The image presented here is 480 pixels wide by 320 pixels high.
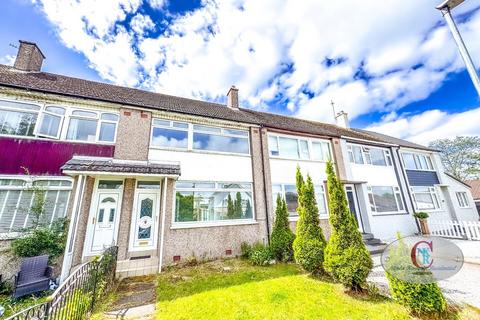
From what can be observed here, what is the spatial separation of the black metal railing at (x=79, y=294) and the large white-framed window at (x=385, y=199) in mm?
14278

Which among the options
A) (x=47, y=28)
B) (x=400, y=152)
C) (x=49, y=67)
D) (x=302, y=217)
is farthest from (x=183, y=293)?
(x=400, y=152)

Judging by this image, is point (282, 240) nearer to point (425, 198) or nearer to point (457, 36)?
point (457, 36)

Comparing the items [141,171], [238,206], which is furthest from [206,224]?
[141,171]

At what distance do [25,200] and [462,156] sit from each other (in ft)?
169

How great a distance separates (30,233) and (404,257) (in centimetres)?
1040

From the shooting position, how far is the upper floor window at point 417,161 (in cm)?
1636

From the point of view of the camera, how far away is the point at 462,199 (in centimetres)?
1734

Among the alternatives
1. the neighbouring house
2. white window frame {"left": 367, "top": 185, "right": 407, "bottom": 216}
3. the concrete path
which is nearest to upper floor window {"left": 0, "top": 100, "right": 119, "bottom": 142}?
the concrete path

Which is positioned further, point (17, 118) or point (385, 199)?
point (385, 199)

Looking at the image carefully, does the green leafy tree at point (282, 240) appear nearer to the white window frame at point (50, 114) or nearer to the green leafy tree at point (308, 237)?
the green leafy tree at point (308, 237)

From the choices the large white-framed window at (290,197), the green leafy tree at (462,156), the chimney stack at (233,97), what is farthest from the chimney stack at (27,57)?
the green leafy tree at (462,156)

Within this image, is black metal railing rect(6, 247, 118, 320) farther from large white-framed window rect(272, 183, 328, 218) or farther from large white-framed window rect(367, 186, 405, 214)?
large white-framed window rect(367, 186, 405, 214)

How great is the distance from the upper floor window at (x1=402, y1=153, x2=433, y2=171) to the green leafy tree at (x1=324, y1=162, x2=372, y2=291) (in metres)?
14.5

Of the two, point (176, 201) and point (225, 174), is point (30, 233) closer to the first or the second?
point (176, 201)
